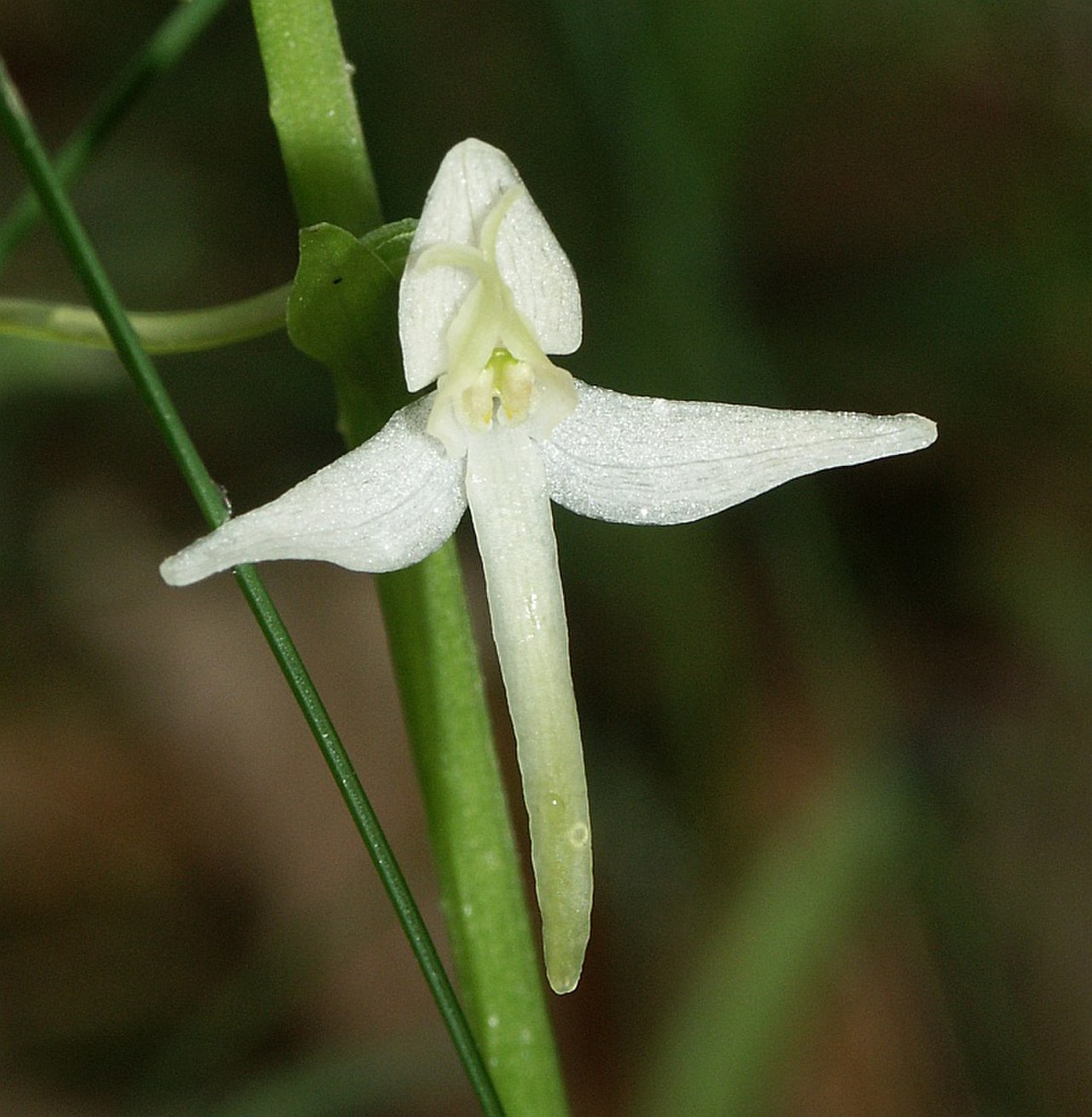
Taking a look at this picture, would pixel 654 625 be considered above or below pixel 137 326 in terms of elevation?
above

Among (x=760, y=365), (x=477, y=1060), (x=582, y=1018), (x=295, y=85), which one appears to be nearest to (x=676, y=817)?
(x=582, y=1018)

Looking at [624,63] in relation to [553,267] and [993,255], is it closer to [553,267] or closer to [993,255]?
[993,255]

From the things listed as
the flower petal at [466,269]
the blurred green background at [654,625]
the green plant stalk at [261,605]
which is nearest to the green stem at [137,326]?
the green plant stalk at [261,605]

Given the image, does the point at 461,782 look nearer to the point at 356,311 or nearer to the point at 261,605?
the point at 261,605

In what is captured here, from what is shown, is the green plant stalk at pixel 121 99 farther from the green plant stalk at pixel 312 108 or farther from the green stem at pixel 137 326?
the green plant stalk at pixel 312 108

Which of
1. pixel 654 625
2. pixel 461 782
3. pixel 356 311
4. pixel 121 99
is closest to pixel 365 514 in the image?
pixel 356 311

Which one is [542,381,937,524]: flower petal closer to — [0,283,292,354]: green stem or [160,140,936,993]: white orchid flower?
[160,140,936,993]: white orchid flower

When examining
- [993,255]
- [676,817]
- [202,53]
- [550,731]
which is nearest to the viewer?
[550,731]
